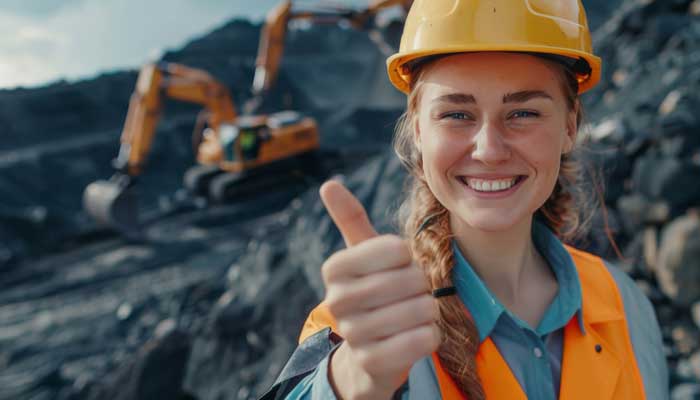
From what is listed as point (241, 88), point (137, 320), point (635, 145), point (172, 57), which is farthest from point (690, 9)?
point (172, 57)

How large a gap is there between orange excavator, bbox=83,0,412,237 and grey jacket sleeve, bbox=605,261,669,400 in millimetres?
10035

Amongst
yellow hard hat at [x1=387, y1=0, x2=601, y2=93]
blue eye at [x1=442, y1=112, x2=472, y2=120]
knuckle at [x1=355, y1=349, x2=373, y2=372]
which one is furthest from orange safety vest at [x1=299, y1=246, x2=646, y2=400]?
yellow hard hat at [x1=387, y1=0, x2=601, y2=93]

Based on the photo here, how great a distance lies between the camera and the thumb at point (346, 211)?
0.83m

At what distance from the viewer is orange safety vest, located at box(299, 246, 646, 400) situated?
1135mm

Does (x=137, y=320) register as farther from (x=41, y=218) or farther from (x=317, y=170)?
(x=317, y=170)

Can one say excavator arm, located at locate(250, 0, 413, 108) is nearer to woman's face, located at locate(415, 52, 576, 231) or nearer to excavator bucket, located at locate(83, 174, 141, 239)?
excavator bucket, located at locate(83, 174, 141, 239)

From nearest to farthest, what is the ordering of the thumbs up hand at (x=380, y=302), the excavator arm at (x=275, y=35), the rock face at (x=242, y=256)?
the thumbs up hand at (x=380, y=302)
the rock face at (x=242, y=256)
the excavator arm at (x=275, y=35)

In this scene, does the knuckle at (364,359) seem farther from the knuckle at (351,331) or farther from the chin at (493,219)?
the chin at (493,219)

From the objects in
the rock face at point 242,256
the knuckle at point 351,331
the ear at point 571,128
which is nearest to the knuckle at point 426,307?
the knuckle at point 351,331

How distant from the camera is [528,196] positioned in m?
1.23

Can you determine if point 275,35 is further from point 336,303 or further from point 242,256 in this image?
point 336,303

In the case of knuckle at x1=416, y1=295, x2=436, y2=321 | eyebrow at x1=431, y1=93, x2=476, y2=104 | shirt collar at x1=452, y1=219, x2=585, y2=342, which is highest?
eyebrow at x1=431, y1=93, x2=476, y2=104

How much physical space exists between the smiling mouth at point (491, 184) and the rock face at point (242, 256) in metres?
0.62

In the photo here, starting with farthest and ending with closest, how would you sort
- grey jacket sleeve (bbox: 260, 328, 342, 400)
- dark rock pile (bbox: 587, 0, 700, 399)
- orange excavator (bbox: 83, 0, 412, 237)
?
orange excavator (bbox: 83, 0, 412, 237)
dark rock pile (bbox: 587, 0, 700, 399)
grey jacket sleeve (bbox: 260, 328, 342, 400)
